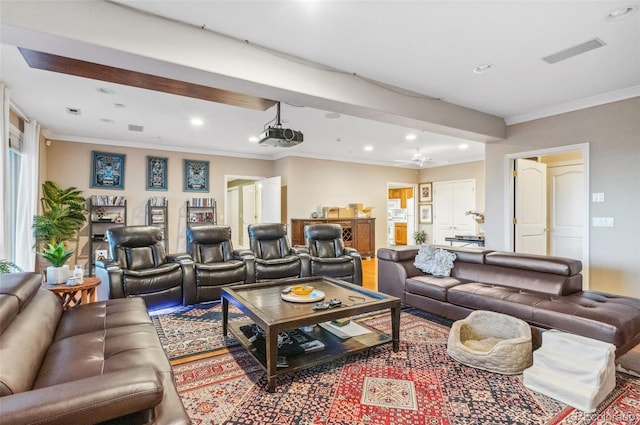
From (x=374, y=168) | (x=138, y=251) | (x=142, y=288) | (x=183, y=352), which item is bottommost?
(x=183, y=352)

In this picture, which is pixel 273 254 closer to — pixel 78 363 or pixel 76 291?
pixel 76 291

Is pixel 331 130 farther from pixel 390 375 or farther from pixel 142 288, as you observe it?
pixel 390 375

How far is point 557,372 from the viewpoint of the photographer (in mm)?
2074

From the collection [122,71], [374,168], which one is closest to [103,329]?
[122,71]

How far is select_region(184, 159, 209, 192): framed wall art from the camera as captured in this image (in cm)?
713

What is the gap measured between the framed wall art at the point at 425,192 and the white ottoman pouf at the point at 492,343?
700 cm

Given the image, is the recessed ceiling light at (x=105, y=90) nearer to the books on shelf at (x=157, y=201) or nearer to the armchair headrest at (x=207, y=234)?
the armchair headrest at (x=207, y=234)

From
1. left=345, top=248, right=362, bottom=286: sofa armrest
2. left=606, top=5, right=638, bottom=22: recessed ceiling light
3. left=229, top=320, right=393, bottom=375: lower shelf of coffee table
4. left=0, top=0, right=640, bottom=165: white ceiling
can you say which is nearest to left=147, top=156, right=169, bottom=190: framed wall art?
left=0, top=0, right=640, bottom=165: white ceiling

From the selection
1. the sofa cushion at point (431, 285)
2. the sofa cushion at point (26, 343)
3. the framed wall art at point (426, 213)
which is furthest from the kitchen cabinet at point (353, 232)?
the sofa cushion at point (26, 343)

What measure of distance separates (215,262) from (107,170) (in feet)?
12.0

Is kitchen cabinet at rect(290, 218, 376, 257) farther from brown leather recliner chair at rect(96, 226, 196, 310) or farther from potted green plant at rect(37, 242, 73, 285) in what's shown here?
potted green plant at rect(37, 242, 73, 285)

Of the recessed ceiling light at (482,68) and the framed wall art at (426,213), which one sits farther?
the framed wall art at (426,213)

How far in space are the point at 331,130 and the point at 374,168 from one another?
3.42m

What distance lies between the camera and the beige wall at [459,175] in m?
8.19
